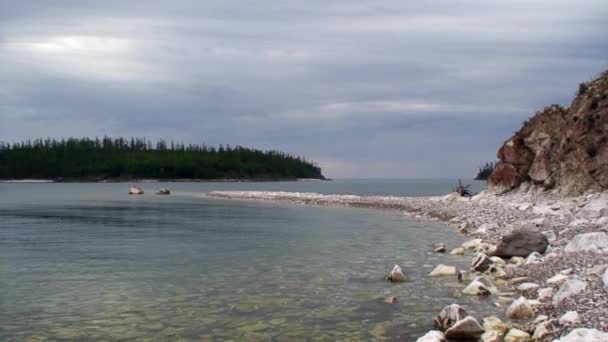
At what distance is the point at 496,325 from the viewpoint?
12.5 m

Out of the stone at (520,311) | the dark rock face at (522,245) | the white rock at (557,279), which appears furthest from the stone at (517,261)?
the stone at (520,311)

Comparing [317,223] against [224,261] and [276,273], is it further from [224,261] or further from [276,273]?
[276,273]

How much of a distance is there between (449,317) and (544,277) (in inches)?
214

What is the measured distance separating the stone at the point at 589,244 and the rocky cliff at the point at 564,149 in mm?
16392

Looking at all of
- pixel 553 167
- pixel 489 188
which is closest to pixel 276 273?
pixel 553 167

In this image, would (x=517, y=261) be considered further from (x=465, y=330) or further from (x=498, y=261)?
(x=465, y=330)

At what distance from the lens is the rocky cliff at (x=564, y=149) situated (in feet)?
122

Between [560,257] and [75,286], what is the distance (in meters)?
14.7

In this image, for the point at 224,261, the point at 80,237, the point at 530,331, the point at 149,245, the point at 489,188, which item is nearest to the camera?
the point at 530,331

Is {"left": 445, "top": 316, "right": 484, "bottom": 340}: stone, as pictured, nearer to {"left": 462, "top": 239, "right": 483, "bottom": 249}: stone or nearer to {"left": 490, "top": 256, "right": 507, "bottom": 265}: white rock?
{"left": 490, "top": 256, "right": 507, "bottom": 265}: white rock

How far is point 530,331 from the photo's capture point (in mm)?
12141

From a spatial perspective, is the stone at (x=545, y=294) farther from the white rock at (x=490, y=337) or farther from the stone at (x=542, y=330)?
the white rock at (x=490, y=337)

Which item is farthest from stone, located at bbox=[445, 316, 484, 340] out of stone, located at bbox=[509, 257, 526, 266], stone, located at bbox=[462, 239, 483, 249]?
stone, located at bbox=[462, 239, 483, 249]

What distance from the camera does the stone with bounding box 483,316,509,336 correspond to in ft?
40.6
